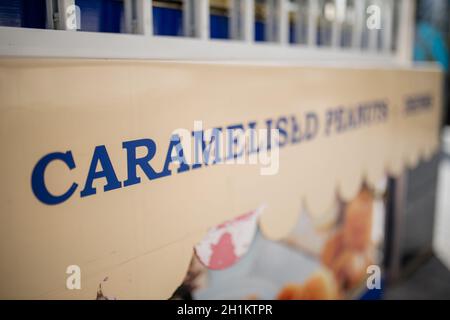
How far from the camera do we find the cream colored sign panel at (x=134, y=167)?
1015mm

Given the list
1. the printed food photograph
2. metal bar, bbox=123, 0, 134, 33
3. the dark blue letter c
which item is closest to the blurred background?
metal bar, bbox=123, 0, 134, 33

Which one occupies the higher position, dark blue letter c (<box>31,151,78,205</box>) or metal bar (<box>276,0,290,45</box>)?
metal bar (<box>276,0,290,45</box>)

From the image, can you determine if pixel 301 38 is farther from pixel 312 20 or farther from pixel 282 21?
pixel 282 21

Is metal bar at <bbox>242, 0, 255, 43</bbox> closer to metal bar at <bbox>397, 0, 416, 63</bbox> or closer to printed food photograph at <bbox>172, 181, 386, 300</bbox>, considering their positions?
printed food photograph at <bbox>172, 181, 386, 300</bbox>

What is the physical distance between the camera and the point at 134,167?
125 centimetres

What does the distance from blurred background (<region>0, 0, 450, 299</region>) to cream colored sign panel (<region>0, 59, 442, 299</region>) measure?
0.25ft

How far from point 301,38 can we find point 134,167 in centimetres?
114

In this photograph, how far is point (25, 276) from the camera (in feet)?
3.40

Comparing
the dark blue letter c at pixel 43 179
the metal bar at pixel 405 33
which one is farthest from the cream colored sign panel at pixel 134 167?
the metal bar at pixel 405 33

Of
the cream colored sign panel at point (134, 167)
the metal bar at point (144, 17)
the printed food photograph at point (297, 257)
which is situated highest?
the metal bar at point (144, 17)

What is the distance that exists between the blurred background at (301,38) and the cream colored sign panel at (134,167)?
0.08 metres

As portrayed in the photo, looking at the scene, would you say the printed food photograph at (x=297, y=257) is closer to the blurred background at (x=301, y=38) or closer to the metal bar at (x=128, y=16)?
the blurred background at (x=301, y=38)

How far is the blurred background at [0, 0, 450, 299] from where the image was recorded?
113cm

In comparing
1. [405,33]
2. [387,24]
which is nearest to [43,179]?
[387,24]
